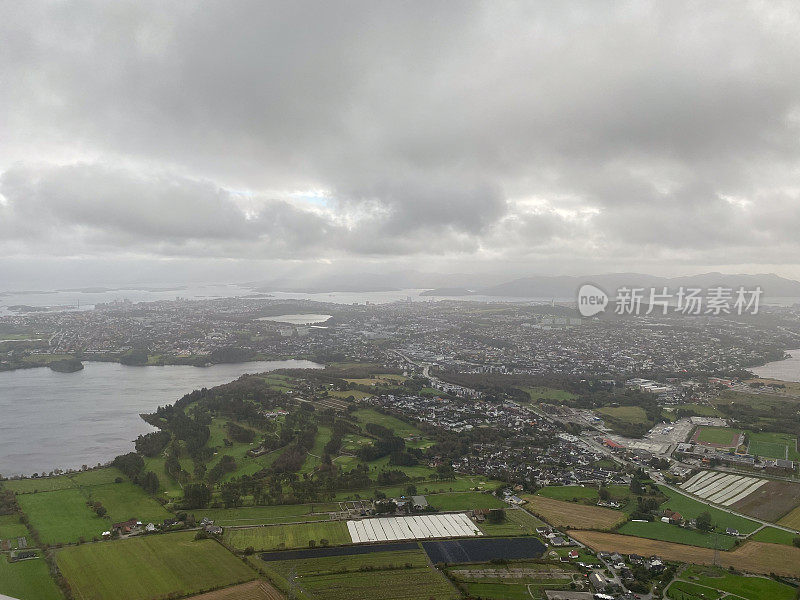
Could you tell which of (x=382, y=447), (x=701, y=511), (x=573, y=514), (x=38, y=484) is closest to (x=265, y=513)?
(x=382, y=447)

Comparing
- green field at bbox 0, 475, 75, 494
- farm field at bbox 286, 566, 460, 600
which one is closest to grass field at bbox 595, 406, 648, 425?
farm field at bbox 286, 566, 460, 600

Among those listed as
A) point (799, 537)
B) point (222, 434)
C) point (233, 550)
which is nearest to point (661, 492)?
point (799, 537)

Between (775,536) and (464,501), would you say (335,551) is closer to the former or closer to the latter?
(464,501)

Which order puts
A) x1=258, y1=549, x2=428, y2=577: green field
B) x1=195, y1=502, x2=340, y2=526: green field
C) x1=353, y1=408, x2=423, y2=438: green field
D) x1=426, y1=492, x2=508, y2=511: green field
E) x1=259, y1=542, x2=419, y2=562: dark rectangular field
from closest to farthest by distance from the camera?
x1=258, y1=549, x2=428, y2=577: green field, x1=259, y1=542, x2=419, y2=562: dark rectangular field, x1=195, y1=502, x2=340, y2=526: green field, x1=426, y1=492, x2=508, y2=511: green field, x1=353, y1=408, x2=423, y2=438: green field

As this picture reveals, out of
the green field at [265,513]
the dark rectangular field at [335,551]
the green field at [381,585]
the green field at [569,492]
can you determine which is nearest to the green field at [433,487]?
the green field at [265,513]

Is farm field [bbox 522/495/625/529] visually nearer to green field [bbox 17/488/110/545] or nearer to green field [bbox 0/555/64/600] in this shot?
green field [bbox 0/555/64/600]
